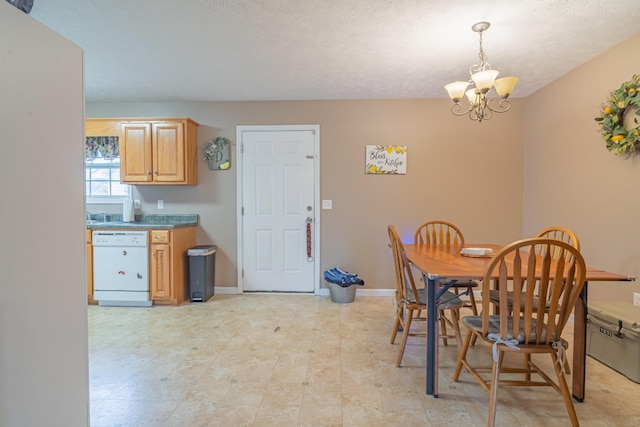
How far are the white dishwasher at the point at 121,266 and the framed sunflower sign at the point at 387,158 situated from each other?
2635 mm

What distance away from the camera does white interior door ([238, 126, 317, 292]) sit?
3721 millimetres

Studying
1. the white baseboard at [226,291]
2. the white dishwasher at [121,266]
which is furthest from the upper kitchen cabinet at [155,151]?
the white baseboard at [226,291]

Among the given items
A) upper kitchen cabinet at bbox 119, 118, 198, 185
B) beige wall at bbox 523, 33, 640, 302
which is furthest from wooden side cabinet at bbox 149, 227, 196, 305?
beige wall at bbox 523, 33, 640, 302

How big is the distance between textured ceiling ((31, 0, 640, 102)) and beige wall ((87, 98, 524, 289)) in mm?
429

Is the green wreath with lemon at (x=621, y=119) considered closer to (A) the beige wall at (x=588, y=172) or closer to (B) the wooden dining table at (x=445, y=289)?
(A) the beige wall at (x=588, y=172)

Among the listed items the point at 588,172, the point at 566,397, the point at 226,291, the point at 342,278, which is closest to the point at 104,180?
the point at 226,291

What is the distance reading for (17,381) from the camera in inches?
38.5

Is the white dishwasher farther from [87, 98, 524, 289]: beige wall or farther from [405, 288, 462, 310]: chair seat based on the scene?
[405, 288, 462, 310]: chair seat

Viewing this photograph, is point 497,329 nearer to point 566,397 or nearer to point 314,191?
point 566,397

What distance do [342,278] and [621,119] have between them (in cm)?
275

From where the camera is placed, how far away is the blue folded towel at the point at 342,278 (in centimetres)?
341

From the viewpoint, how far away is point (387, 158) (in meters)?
3.67

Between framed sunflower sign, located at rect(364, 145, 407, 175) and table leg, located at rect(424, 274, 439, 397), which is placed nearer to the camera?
table leg, located at rect(424, 274, 439, 397)

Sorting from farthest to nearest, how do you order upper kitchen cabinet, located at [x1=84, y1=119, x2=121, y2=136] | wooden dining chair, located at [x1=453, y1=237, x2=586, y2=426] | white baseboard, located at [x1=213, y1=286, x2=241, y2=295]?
white baseboard, located at [x1=213, y1=286, x2=241, y2=295] → upper kitchen cabinet, located at [x1=84, y1=119, x2=121, y2=136] → wooden dining chair, located at [x1=453, y1=237, x2=586, y2=426]
